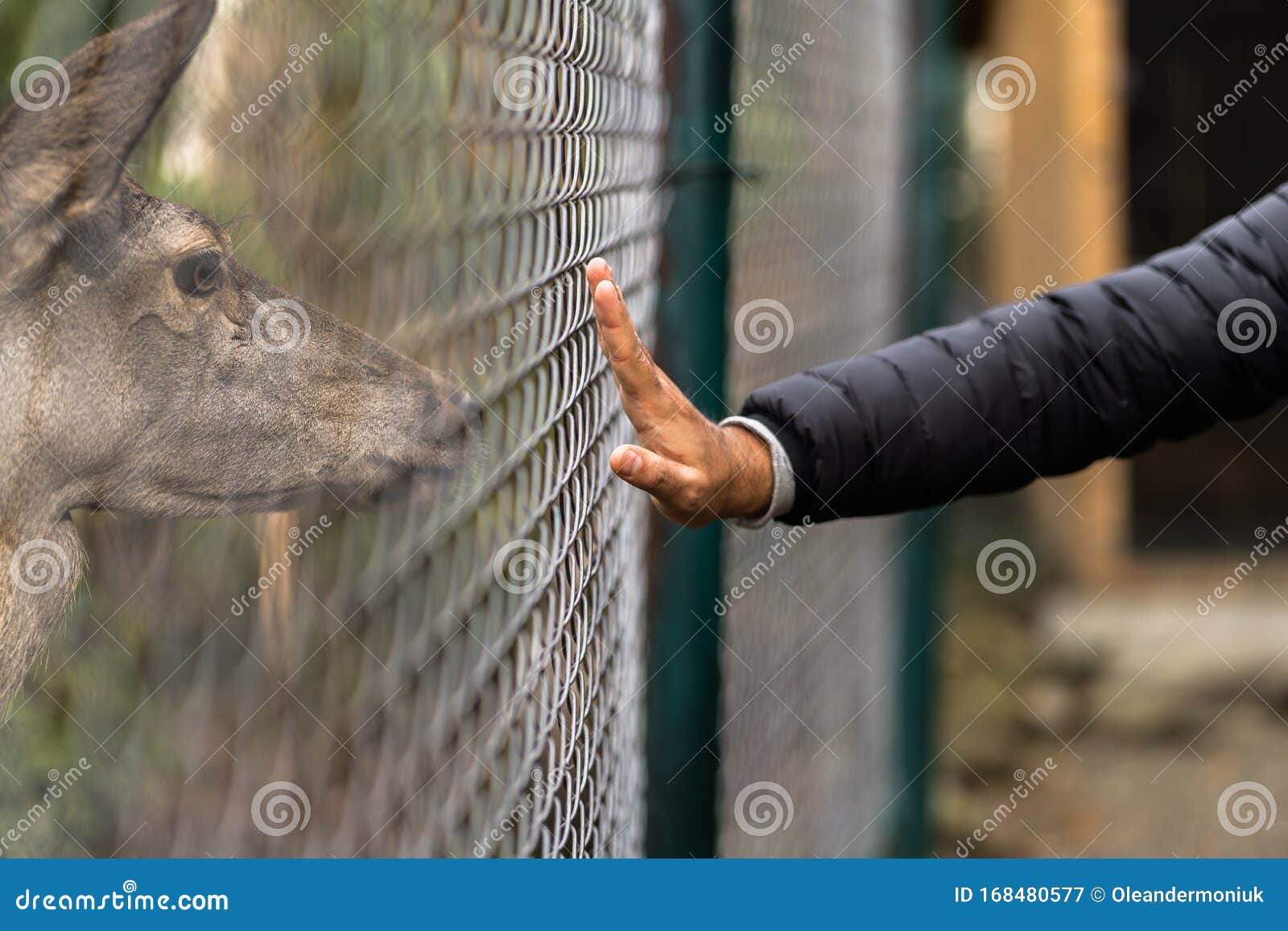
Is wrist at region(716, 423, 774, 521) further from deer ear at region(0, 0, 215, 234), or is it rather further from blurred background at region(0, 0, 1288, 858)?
deer ear at region(0, 0, 215, 234)

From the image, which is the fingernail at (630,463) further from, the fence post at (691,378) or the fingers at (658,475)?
the fence post at (691,378)

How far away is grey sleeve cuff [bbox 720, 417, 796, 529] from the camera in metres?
1.70

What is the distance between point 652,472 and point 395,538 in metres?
0.27

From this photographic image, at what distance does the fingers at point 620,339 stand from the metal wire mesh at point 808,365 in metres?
0.80

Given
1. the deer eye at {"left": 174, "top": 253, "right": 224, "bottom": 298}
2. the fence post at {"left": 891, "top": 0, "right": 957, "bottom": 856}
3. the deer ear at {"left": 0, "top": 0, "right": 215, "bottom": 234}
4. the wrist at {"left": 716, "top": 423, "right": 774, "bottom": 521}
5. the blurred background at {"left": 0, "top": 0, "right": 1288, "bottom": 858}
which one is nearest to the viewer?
the deer ear at {"left": 0, "top": 0, "right": 215, "bottom": 234}

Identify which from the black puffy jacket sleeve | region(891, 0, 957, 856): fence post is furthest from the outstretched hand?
region(891, 0, 957, 856): fence post

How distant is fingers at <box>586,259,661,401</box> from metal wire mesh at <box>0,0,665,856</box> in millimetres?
140

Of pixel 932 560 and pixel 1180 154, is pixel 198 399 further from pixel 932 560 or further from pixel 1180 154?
pixel 1180 154

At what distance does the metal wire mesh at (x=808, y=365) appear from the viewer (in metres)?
2.73

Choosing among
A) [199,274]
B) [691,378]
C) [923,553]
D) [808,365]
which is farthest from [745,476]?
[923,553]

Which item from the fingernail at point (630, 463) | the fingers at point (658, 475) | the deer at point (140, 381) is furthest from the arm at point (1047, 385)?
the deer at point (140, 381)

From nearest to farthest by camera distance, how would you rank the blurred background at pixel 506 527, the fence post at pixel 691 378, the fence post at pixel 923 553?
1. the blurred background at pixel 506 527
2. the fence post at pixel 691 378
3. the fence post at pixel 923 553

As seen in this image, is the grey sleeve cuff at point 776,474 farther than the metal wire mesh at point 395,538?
Yes

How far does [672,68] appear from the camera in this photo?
6.77 feet
